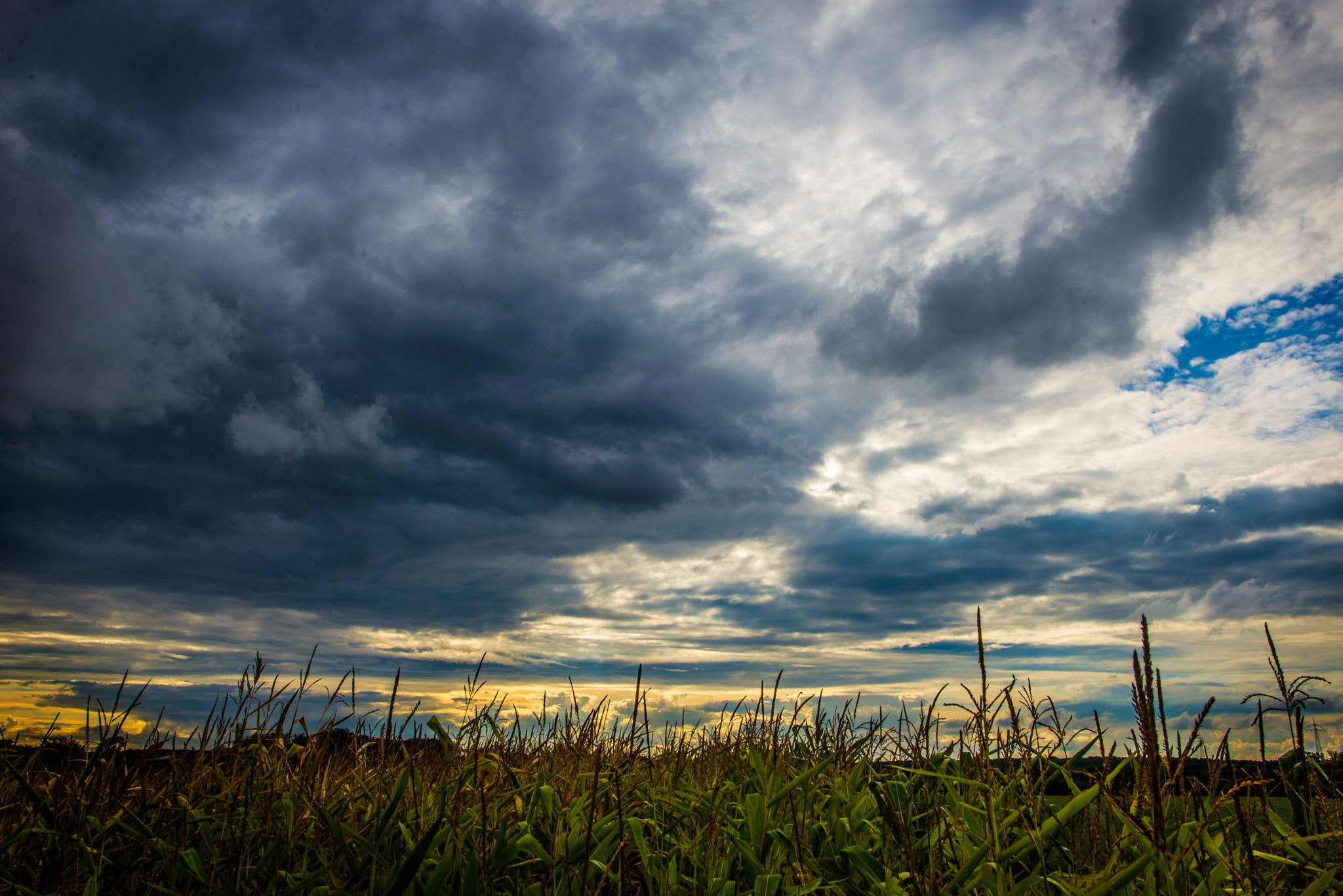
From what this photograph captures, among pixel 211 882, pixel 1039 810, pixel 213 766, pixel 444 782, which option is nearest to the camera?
pixel 211 882

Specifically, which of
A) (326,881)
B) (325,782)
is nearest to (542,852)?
(326,881)

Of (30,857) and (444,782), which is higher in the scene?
(444,782)

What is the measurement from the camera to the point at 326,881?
4.43m

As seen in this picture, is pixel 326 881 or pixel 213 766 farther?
pixel 213 766

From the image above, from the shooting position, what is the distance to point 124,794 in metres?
5.27

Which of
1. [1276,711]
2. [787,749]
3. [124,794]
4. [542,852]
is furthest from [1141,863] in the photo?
[124,794]

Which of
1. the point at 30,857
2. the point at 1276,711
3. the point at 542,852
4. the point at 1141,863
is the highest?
the point at 1276,711

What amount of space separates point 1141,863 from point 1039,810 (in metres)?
1.36

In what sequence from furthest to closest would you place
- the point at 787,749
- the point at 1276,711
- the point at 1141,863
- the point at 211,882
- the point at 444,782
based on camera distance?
the point at 787,749, the point at 444,782, the point at 211,882, the point at 1276,711, the point at 1141,863

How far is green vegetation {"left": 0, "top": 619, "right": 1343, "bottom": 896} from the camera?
3.80 m

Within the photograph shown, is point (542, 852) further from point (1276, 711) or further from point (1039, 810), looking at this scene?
→ point (1276, 711)

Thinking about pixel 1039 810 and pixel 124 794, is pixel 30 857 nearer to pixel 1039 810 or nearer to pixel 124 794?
pixel 124 794

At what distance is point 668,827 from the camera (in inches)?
213

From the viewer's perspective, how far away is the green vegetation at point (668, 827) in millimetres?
3801
